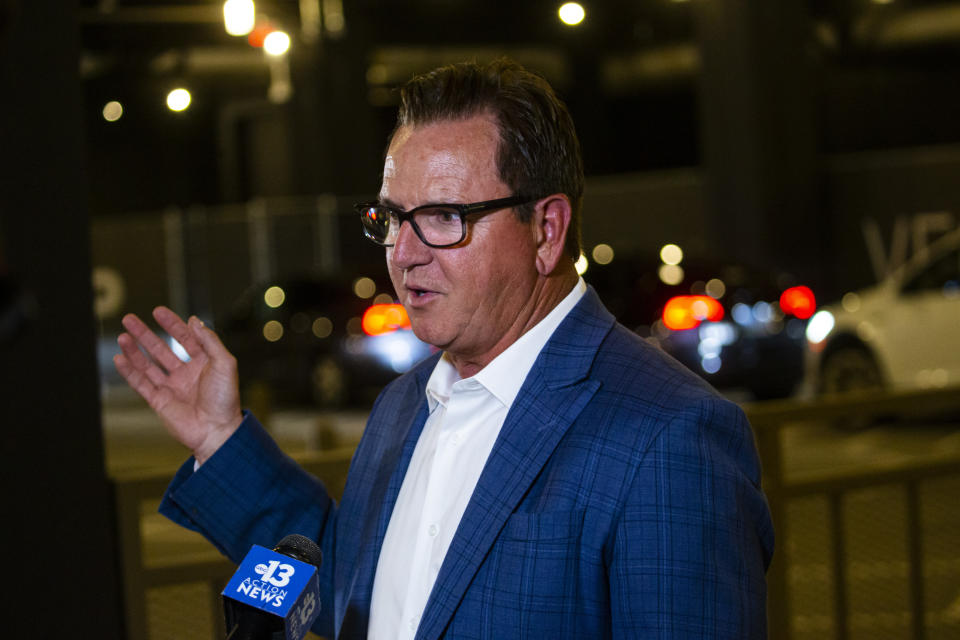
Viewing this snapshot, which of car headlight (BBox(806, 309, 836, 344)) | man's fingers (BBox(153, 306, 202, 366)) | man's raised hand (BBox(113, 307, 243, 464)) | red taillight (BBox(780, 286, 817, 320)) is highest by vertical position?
man's fingers (BBox(153, 306, 202, 366))

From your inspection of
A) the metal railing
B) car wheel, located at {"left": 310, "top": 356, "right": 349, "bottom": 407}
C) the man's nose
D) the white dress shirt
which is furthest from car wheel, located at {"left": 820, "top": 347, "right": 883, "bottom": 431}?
the man's nose

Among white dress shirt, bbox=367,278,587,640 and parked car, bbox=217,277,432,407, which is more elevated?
white dress shirt, bbox=367,278,587,640

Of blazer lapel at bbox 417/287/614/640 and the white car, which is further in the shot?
the white car

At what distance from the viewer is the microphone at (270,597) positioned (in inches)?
55.9

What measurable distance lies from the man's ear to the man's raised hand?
0.56m

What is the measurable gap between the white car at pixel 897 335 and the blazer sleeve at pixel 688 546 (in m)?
7.57

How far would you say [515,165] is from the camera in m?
1.72

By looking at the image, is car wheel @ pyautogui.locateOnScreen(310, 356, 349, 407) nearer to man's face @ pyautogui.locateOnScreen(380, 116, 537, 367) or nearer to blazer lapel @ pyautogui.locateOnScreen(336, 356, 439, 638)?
blazer lapel @ pyautogui.locateOnScreen(336, 356, 439, 638)

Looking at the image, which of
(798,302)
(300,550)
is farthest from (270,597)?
(798,302)

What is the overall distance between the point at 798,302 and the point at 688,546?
8.23 meters

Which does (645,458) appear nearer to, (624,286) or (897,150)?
(624,286)

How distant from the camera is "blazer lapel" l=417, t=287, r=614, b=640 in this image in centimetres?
163

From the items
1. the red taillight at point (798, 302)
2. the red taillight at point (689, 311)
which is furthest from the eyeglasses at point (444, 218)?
the red taillight at point (798, 302)

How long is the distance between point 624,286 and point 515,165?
7.47 m
